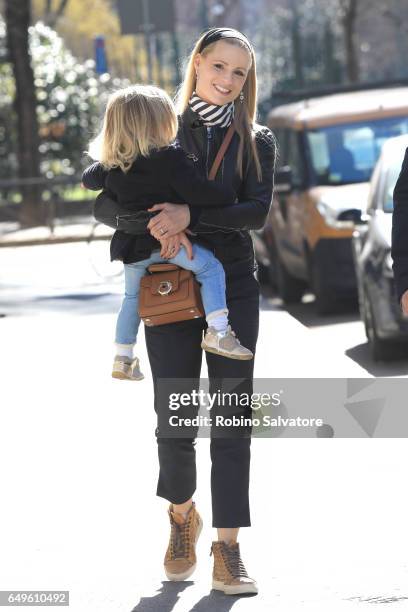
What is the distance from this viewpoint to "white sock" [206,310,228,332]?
5.25 metres

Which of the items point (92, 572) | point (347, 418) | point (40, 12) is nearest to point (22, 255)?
point (347, 418)

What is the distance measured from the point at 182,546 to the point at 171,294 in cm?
87

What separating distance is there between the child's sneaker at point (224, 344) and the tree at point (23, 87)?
23.8 meters

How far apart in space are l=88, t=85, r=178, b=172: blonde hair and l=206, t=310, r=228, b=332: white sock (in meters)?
0.53

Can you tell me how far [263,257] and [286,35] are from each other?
19029mm

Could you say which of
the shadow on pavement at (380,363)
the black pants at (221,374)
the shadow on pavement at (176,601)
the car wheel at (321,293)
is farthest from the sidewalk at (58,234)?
the shadow on pavement at (176,601)

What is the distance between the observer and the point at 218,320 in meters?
5.28

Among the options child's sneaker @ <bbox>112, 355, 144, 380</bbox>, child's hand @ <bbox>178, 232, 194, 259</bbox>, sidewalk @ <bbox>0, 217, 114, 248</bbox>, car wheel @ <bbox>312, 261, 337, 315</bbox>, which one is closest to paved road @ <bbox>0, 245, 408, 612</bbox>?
child's sneaker @ <bbox>112, 355, 144, 380</bbox>

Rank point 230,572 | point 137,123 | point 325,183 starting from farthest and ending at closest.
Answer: point 325,183 < point 230,572 < point 137,123

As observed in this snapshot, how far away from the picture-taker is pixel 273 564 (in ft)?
18.7

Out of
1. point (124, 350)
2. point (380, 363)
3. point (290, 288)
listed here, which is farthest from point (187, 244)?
point (290, 288)

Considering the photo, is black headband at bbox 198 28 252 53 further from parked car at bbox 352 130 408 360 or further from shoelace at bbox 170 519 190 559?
parked car at bbox 352 130 408 360

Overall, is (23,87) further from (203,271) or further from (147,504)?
(203,271)

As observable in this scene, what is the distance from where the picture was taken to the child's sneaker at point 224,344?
205 inches
